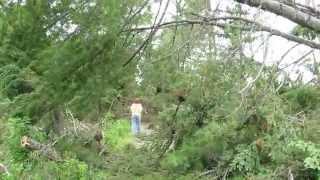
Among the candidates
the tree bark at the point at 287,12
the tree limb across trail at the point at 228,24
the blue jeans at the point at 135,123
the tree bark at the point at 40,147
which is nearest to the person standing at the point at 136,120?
the blue jeans at the point at 135,123

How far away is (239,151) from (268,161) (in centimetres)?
34

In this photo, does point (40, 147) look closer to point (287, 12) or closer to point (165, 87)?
point (165, 87)

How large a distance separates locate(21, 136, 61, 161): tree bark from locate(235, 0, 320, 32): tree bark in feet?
7.02

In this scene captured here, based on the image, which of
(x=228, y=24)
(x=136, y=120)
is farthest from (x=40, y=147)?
(x=136, y=120)

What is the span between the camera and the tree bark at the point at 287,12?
4.40 metres

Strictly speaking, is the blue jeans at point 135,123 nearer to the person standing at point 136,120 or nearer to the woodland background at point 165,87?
the person standing at point 136,120

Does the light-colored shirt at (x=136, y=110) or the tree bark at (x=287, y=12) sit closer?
the tree bark at (x=287, y=12)

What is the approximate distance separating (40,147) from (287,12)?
253 cm

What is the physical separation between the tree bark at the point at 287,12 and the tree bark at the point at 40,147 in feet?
7.02

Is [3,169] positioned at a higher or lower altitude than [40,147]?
lower

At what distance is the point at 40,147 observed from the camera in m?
5.29

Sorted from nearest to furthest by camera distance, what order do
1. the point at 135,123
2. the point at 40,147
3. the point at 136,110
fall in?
the point at 40,147 → the point at 136,110 → the point at 135,123

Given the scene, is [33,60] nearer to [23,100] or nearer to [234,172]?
[23,100]

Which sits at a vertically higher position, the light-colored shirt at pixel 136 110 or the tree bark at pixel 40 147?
the light-colored shirt at pixel 136 110
